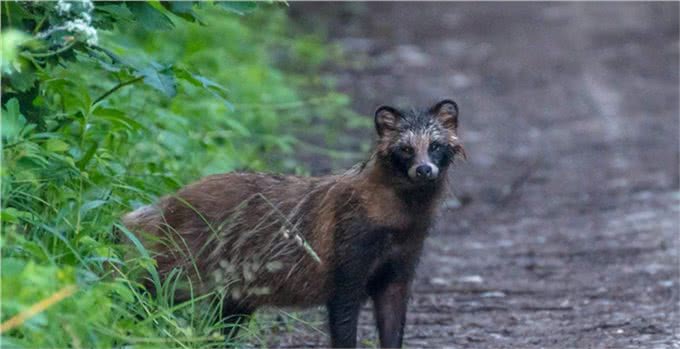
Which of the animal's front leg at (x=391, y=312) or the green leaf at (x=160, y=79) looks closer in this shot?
the green leaf at (x=160, y=79)

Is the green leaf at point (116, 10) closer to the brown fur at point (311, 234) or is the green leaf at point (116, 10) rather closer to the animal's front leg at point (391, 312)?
the brown fur at point (311, 234)

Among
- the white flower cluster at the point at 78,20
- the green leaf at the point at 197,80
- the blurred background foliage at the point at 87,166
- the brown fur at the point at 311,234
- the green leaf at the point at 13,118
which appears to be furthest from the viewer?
the brown fur at the point at 311,234

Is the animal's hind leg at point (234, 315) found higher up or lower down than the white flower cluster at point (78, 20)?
lower down

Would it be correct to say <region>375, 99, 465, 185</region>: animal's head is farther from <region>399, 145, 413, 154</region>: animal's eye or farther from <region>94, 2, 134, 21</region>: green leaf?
<region>94, 2, 134, 21</region>: green leaf

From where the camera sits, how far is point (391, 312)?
6496 mm

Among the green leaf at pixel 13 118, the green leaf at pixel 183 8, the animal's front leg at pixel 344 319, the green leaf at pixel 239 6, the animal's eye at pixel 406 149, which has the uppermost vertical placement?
the green leaf at pixel 239 6

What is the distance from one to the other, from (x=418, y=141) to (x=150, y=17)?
1238 millimetres

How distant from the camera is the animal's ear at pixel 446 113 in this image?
661 centimetres

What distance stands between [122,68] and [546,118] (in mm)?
8036

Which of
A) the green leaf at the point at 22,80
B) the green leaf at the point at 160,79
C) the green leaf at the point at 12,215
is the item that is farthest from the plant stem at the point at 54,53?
the green leaf at the point at 12,215

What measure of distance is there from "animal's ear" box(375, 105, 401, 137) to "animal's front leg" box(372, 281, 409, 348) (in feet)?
2.20

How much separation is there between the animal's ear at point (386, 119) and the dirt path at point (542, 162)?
40.8 inches

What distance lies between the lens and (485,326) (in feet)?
24.3

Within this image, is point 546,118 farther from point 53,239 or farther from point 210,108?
point 53,239
